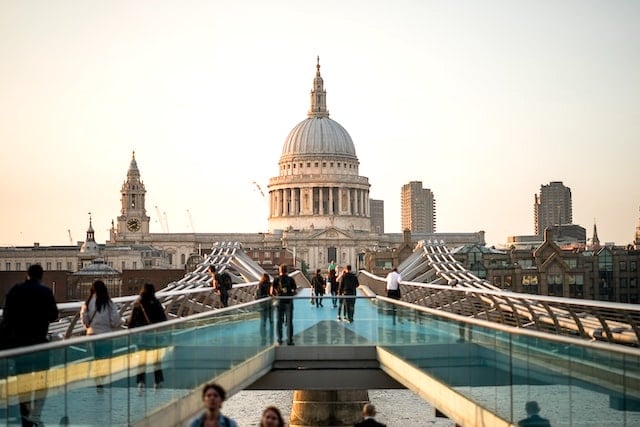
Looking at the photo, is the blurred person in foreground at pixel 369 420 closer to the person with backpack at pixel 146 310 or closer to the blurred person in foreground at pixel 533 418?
the blurred person in foreground at pixel 533 418

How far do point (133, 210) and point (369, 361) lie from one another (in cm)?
15781

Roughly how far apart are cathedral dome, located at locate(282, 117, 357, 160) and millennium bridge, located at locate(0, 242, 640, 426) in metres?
152

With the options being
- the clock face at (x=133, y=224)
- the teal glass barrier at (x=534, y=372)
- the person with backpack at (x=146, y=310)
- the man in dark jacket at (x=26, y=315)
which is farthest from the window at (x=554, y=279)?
the clock face at (x=133, y=224)

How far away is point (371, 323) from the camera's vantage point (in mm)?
19250

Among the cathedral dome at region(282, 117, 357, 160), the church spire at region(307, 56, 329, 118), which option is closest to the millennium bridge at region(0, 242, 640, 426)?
the cathedral dome at region(282, 117, 357, 160)

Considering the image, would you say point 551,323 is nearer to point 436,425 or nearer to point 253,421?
point 436,425

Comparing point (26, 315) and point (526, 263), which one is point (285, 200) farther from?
point (26, 315)

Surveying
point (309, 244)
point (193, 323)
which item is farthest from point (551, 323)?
point (309, 244)

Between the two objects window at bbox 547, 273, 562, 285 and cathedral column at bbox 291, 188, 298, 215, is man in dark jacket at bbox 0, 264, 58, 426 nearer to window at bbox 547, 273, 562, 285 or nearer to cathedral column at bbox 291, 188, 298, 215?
window at bbox 547, 273, 562, 285

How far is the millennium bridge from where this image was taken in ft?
29.4

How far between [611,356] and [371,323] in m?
10.6

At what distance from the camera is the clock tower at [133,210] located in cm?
17300

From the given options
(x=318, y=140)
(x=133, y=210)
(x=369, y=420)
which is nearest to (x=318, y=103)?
(x=318, y=140)

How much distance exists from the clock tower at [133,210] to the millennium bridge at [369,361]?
15166 centimetres
